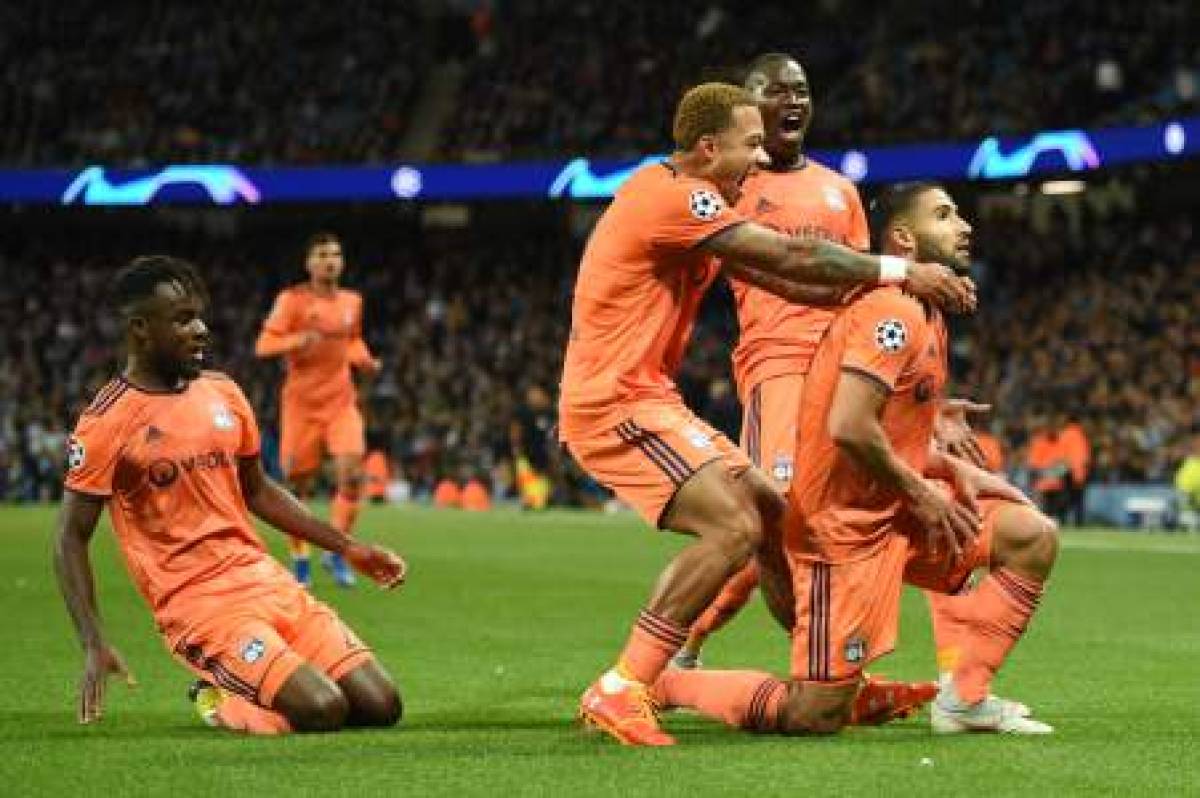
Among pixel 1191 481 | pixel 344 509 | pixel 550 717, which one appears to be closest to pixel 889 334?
pixel 550 717

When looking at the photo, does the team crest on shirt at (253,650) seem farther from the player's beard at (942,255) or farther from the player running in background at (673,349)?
the player's beard at (942,255)

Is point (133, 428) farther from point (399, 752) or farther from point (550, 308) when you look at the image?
point (550, 308)

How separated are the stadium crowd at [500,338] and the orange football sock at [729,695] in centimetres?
2051

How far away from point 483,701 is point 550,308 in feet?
104

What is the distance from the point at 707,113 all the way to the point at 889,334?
1085 mm

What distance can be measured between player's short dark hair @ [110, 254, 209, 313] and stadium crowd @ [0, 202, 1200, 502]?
21299 millimetres

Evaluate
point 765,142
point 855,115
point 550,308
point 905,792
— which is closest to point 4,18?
point 550,308

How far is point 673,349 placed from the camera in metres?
7.96

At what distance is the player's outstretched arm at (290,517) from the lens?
8125 millimetres

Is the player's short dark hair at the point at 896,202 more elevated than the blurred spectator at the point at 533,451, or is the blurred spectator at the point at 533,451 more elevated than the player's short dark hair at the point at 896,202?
the player's short dark hair at the point at 896,202

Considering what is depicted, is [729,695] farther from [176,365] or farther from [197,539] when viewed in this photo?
[176,365]

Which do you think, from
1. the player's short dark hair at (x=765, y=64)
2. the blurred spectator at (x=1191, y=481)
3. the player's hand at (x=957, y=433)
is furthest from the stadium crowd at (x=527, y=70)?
the player's hand at (x=957, y=433)

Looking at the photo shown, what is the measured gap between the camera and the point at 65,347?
136 feet

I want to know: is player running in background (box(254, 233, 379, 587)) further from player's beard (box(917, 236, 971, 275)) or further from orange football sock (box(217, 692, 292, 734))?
player's beard (box(917, 236, 971, 275))
